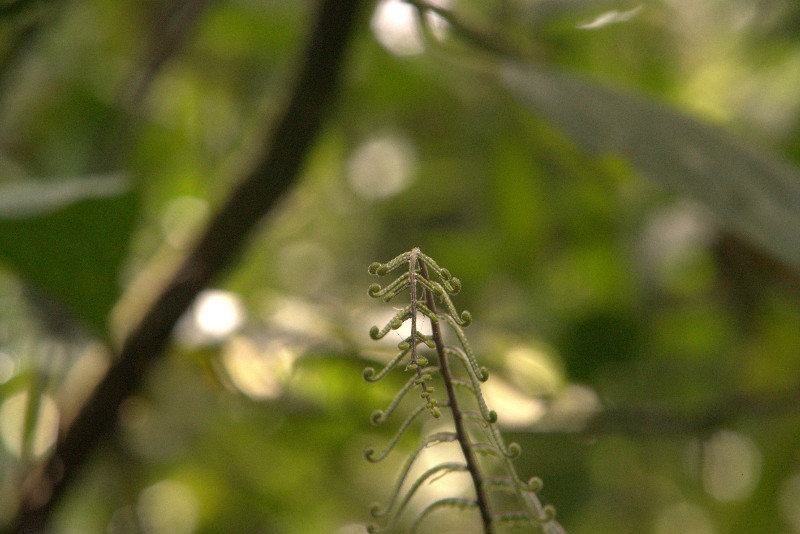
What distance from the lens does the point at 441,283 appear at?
192 millimetres

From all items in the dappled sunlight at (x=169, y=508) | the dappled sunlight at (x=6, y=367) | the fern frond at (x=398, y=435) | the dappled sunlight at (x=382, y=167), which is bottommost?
the fern frond at (x=398, y=435)

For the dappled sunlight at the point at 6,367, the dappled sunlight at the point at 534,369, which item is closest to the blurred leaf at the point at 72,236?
the dappled sunlight at the point at 6,367

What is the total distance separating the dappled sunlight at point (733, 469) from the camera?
55cm

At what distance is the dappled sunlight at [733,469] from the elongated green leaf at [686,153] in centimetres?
28

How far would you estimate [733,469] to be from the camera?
1.89ft

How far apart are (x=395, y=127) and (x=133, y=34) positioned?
0.81ft

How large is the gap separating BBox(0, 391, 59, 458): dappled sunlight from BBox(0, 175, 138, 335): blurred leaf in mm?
74

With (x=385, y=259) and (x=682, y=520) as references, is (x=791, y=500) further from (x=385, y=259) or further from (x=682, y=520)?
(x=385, y=259)

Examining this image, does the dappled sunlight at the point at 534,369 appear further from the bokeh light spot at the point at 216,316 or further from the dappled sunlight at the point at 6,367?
the dappled sunlight at the point at 6,367

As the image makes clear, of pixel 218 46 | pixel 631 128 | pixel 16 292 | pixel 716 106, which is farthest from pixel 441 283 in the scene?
pixel 716 106

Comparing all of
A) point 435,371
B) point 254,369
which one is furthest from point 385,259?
point 435,371

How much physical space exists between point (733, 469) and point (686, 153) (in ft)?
1.14

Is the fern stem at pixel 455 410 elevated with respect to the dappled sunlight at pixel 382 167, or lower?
lower

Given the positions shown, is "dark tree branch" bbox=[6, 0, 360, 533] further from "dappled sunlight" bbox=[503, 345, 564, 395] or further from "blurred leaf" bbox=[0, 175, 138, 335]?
"dappled sunlight" bbox=[503, 345, 564, 395]
